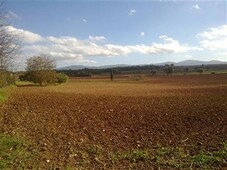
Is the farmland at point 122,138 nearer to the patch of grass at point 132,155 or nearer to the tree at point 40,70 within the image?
the patch of grass at point 132,155

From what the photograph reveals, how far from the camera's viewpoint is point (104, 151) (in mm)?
8227

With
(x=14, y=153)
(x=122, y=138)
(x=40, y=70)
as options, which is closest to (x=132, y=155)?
(x=122, y=138)

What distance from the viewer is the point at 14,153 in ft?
25.7

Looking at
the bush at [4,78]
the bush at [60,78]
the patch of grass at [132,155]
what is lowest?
the patch of grass at [132,155]

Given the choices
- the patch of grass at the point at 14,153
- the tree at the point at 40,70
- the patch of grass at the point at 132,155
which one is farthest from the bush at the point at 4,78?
the patch of grass at the point at 132,155

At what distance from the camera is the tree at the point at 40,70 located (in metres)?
49.6

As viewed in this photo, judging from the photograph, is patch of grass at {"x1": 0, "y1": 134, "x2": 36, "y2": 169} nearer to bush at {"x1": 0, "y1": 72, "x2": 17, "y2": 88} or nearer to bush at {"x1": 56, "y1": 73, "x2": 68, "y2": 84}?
bush at {"x1": 0, "y1": 72, "x2": 17, "y2": 88}

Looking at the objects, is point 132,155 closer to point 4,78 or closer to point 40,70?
point 4,78

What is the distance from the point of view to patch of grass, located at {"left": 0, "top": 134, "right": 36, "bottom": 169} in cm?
705

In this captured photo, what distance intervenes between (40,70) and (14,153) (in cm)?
4352

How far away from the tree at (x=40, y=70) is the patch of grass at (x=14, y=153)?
134 ft

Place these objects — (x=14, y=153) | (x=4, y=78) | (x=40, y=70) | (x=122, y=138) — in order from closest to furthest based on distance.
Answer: (x=14, y=153) < (x=122, y=138) < (x=4, y=78) < (x=40, y=70)

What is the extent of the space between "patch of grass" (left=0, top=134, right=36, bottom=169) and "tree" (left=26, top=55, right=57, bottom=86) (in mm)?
40872

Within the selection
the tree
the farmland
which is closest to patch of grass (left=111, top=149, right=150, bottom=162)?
the farmland
